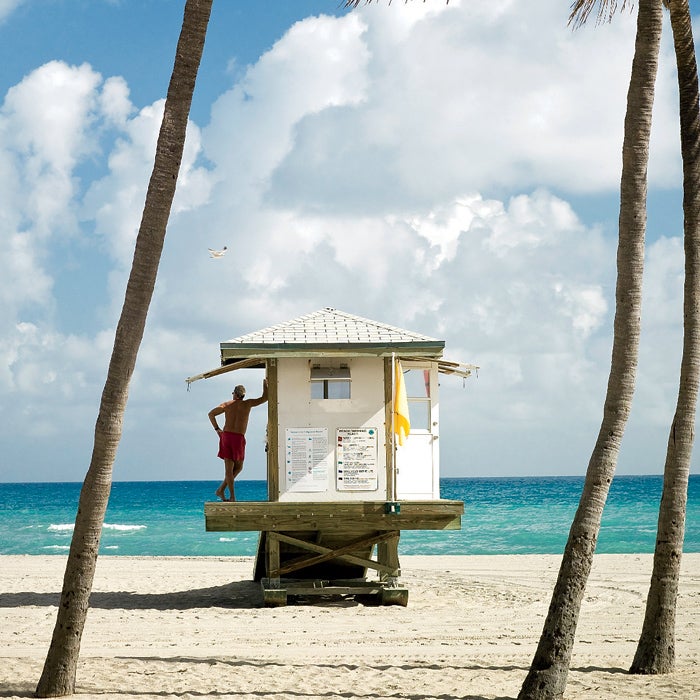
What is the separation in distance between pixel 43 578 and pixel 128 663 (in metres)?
11.7

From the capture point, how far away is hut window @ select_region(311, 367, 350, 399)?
51.3ft

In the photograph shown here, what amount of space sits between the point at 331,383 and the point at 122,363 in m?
7.14

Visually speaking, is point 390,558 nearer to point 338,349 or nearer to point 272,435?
point 272,435

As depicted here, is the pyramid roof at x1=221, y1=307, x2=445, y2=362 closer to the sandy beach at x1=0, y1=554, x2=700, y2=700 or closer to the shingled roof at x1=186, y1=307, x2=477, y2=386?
the shingled roof at x1=186, y1=307, x2=477, y2=386

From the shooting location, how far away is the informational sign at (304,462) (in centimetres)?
1546

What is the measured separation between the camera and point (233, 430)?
53.1 feet

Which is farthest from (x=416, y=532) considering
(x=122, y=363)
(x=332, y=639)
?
(x=122, y=363)

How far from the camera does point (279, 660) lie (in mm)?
11148

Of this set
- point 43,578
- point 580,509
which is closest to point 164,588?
point 43,578

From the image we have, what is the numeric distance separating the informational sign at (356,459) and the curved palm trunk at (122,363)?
273 inches

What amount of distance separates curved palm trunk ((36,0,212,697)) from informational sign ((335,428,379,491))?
6942 mm

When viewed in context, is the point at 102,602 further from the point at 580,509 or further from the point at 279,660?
the point at 580,509

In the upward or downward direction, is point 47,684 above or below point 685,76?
below

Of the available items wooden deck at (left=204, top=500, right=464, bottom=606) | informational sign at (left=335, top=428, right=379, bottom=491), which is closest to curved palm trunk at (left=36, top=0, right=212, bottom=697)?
wooden deck at (left=204, top=500, right=464, bottom=606)
